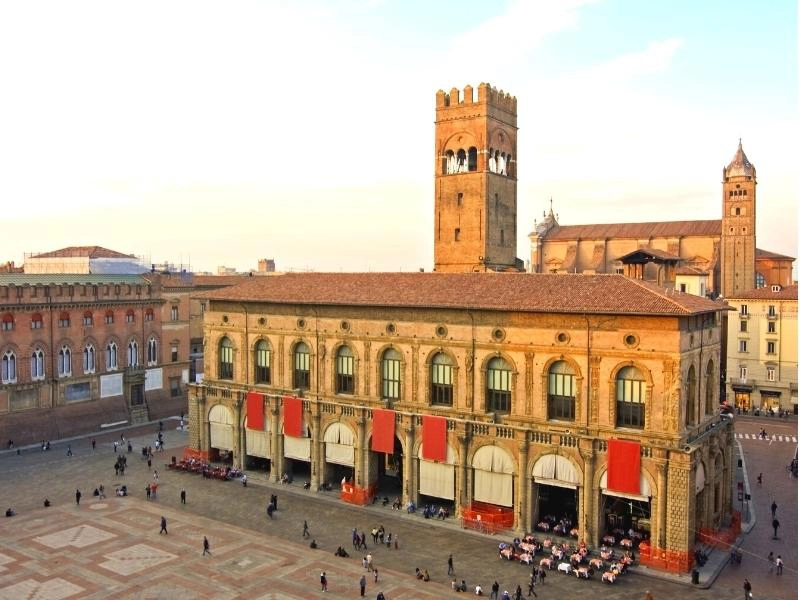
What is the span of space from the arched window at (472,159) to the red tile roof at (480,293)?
71.2ft

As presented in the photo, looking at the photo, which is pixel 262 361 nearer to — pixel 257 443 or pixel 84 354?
pixel 257 443

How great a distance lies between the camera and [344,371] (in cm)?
5194

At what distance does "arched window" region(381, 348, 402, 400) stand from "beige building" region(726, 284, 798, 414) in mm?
51128

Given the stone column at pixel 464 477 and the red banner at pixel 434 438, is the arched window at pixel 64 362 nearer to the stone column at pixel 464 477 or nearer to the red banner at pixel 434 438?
the red banner at pixel 434 438

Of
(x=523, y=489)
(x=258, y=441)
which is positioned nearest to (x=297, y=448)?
(x=258, y=441)

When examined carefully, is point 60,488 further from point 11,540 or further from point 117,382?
point 117,382

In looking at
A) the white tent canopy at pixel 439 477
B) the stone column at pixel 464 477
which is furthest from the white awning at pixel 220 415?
the stone column at pixel 464 477

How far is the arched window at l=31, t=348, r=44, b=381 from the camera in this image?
66338 mm

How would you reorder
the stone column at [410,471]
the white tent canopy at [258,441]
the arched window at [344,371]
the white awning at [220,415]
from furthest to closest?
the white awning at [220,415], the white tent canopy at [258,441], the arched window at [344,371], the stone column at [410,471]

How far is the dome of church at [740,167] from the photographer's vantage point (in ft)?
336

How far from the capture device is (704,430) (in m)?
43.5

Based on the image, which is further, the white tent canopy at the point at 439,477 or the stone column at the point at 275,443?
the stone column at the point at 275,443

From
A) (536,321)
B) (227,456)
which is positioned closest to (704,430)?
(536,321)

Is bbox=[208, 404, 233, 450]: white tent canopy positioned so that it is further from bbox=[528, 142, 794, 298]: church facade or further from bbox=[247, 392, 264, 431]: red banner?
bbox=[528, 142, 794, 298]: church facade
